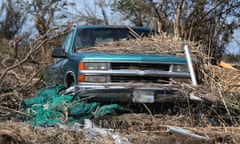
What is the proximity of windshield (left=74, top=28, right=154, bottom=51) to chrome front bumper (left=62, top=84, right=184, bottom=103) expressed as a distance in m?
1.62

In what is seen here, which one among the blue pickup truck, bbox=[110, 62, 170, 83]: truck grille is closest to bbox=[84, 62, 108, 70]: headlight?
the blue pickup truck

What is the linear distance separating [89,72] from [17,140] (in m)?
2.35

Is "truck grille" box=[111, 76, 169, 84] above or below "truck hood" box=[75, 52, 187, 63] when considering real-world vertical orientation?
below

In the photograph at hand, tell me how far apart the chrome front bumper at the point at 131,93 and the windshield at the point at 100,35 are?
1619 mm

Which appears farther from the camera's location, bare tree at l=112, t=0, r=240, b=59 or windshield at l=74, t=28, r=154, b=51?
bare tree at l=112, t=0, r=240, b=59

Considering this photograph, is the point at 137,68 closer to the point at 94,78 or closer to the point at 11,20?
the point at 94,78

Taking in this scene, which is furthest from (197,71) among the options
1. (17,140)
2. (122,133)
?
(17,140)

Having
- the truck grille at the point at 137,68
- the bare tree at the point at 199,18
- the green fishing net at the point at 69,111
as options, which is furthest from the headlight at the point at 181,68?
the bare tree at the point at 199,18

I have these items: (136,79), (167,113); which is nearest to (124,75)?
(136,79)

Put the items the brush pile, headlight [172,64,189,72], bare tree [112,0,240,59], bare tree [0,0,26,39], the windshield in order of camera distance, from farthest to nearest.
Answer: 1. bare tree [0,0,26,39]
2. bare tree [112,0,240,59]
3. the windshield
4. headlight [172,64,189,72]
5. the brush pile

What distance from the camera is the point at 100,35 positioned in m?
Result: 9.36

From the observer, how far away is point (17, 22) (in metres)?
25.6

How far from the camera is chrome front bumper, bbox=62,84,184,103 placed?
7562 mm

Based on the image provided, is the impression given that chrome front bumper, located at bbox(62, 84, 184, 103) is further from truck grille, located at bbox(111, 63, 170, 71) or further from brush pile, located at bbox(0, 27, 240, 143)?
truck grille, located at bbox(111, 63, 170, 71)
